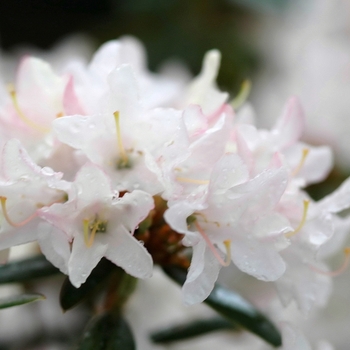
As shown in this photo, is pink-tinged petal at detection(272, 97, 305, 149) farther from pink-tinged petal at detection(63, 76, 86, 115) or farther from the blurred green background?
the blurred green background

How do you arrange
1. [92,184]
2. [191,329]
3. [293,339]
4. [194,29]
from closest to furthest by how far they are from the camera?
1. [92,184]
2. [293,339]
3. [191,329]
4. [194,29]

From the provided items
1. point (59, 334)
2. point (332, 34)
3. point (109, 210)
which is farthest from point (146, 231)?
point (332, 34)

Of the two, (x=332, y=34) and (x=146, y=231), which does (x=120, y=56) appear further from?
(x=332, y=34)

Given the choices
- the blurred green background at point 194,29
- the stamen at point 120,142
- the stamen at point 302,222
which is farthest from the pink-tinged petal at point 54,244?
the blurred green background at point 194,29

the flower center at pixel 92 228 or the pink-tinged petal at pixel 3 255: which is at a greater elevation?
the flower center at pixel 92 228

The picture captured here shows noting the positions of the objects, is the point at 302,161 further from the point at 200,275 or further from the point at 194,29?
the point at 194,29

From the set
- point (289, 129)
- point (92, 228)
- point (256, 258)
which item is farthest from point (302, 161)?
point (92, 228)

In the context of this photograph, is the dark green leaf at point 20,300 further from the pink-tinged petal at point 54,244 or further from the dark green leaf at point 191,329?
the dark green leaf at point 191,329
